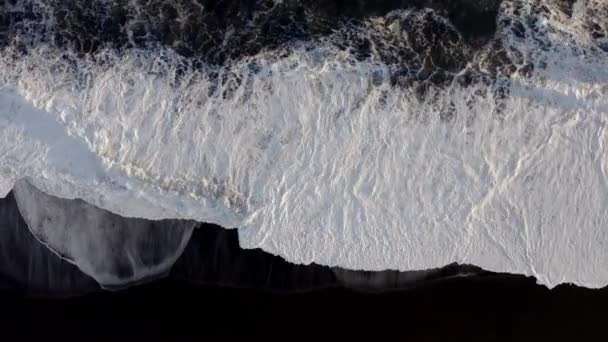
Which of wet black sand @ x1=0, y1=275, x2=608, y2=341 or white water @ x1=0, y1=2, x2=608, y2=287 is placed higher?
white water @ x1=0, y1=2, x2=608, y2=287

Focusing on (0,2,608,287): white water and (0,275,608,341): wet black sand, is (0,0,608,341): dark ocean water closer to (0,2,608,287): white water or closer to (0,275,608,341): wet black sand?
(0,275,608,341): wet black sand

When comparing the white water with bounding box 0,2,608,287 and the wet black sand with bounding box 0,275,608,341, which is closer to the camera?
the white water with bounding box 0,2,608,287

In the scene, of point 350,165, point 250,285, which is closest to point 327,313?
point 250,285

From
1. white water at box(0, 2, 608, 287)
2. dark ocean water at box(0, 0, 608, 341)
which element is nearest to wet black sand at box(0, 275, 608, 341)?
dark ocean water at box(0, 0, 608, 341)

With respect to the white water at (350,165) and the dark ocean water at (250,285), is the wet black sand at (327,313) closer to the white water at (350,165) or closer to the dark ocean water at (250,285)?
the dark ocean water at (250,285)

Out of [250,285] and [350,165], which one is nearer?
[350,165]

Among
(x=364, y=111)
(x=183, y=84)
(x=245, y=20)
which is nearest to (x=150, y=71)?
(x=183, y=84)

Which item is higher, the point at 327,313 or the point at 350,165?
the point at 350,165

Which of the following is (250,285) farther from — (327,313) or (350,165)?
(350,165)
